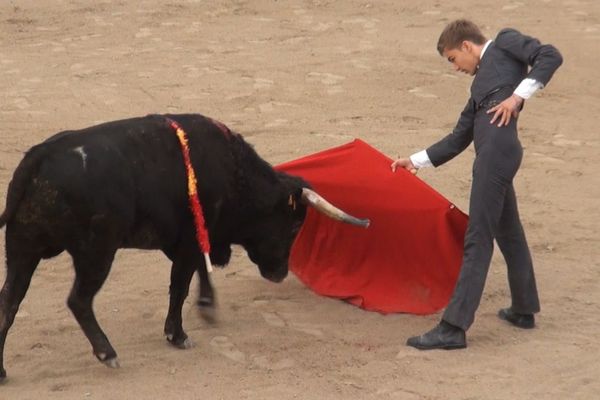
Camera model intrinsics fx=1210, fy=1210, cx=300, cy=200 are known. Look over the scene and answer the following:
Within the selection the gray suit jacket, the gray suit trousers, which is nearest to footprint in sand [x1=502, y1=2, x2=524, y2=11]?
the gray suit trousers

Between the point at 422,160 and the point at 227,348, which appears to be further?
the point at 422,160

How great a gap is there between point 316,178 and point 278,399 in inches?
70.1

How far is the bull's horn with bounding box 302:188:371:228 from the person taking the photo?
21.9 feet

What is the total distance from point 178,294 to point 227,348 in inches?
15.3

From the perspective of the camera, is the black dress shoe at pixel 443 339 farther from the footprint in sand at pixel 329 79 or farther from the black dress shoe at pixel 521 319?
the footprint in sand at pixel 329 79

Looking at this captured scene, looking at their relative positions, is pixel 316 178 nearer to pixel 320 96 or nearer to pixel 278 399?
pixel 278 399

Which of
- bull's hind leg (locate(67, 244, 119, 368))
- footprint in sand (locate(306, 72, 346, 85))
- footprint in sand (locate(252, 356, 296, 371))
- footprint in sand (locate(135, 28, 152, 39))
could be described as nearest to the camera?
bull's hind leg (locate(67, 244, 119, 368))

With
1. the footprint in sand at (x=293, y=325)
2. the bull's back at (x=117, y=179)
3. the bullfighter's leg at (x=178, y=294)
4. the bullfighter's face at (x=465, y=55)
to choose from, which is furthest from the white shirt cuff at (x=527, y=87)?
the bullfighter's leg at (x=178, y=294)

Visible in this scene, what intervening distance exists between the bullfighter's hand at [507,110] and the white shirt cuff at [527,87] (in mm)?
27

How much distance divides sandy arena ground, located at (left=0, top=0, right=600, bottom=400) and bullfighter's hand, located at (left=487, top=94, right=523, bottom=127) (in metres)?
1.14

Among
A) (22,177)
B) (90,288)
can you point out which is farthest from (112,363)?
(22,177)

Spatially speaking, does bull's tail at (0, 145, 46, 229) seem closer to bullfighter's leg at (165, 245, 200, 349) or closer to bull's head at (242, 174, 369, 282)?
bullfighter's leg at (165, 245, 200, 349)

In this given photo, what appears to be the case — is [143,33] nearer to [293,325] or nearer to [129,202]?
[293,325]

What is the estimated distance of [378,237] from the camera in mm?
7109
